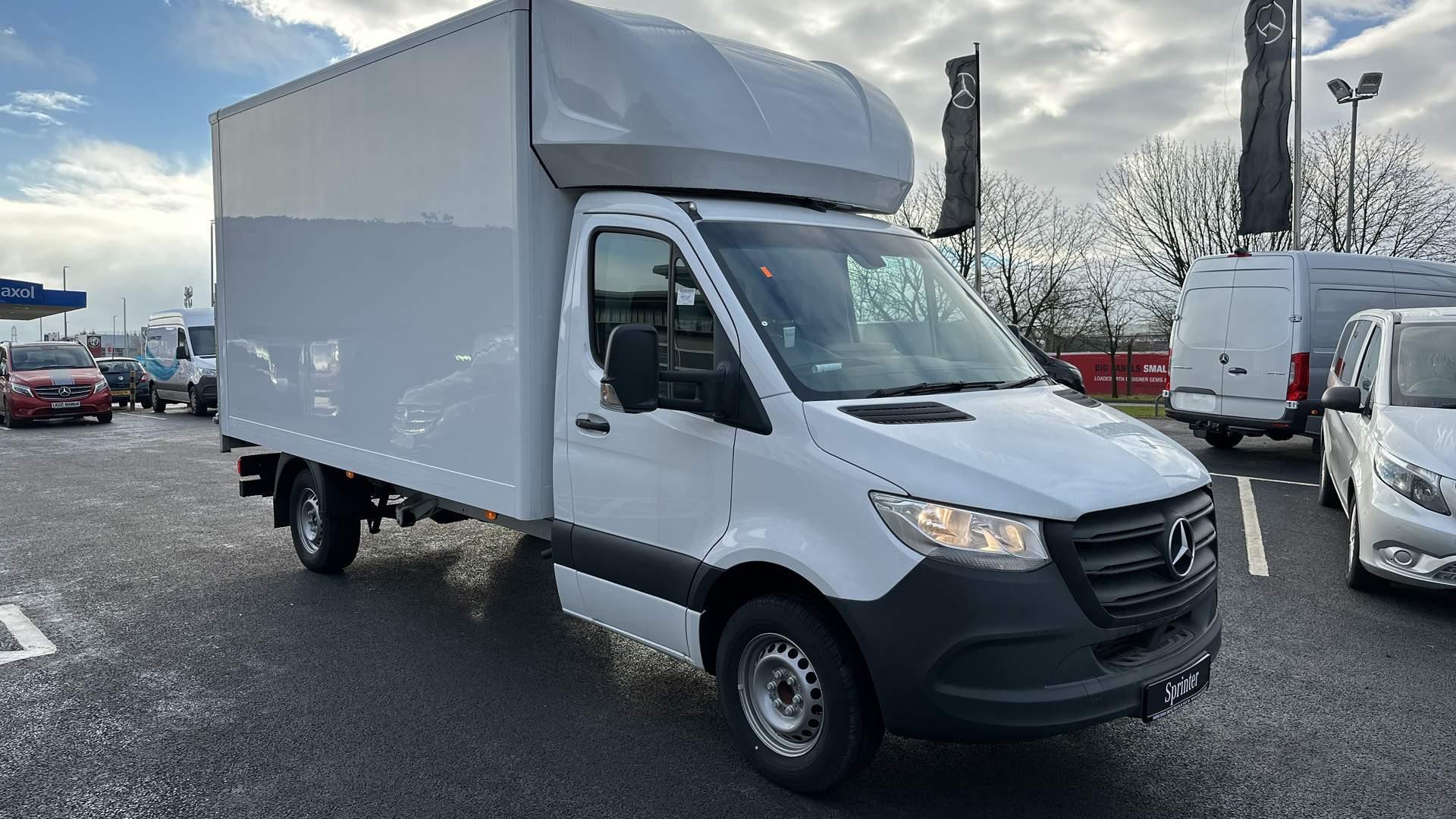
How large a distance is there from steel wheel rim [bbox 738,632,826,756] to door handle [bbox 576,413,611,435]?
1173 millimetres

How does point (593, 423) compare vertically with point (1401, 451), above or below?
above

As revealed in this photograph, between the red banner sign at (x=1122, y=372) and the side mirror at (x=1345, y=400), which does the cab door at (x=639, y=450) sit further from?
the red banner sign at (x=1122, y=372)

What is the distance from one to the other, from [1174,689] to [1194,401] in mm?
10035

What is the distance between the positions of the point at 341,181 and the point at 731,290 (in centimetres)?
337

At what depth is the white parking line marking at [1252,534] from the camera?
290 inches

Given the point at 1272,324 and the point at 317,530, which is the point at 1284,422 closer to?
the point at 1272,324

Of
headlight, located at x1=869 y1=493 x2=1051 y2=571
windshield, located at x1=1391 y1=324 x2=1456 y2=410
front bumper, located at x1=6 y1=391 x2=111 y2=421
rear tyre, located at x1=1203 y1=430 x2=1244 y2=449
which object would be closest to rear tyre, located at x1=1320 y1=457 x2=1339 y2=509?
windshield, located at x1=1391 y1=324 x2=1456 y2=410

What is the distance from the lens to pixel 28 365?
71.4ft

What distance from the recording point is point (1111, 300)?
126ft

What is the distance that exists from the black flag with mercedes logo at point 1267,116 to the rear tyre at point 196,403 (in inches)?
911

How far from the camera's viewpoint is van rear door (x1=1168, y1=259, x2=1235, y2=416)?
40.2 ft

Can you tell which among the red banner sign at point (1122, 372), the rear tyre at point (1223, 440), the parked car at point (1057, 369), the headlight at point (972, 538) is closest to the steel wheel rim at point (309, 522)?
the parked car at point (1057, 369)

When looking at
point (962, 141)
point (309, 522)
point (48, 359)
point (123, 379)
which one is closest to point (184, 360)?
point (48, 359)

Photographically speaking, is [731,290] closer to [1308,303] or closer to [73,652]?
[73,652]
